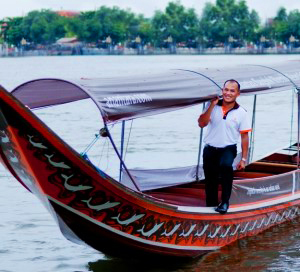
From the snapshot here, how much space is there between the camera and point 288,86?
35.4 ft

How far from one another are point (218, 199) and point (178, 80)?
153cm

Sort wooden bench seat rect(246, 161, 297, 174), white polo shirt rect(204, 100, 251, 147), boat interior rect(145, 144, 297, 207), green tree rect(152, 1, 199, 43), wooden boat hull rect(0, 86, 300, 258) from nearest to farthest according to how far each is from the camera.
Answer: wooden boat hull rect(0, 86, 300, 258)
white polo shirt rect(204, 100, 251, 147)
boat interior rect(145, 144, 297, 207)
wooden bench seat rect(246, 161, 297, 174)
green tree rect(152, 1, 199, 43)

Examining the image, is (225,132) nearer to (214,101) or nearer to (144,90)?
(214,101)

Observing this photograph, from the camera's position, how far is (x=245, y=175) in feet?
39.3

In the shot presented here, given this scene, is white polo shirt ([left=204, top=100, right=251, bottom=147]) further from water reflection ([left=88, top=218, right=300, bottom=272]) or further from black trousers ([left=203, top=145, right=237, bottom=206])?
water reflection ([left=88, top=218, right=300, bottom=272])

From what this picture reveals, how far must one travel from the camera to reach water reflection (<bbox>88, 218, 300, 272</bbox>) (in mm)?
9445

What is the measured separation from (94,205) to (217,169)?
5.68 feet

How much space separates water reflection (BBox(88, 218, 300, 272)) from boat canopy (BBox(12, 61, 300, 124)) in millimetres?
1892

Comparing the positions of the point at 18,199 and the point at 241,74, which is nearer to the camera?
the point at 241,74

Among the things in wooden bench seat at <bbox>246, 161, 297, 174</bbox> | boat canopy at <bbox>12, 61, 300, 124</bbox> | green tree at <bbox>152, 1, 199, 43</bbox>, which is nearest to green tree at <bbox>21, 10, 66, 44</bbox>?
green tree at <bbox>152, 1, 199, 43</bbox>

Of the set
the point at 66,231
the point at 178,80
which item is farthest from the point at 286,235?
the point at 66,231

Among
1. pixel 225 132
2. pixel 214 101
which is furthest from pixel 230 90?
pixel 225 132

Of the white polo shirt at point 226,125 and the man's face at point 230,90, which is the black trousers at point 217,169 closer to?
the white polo shirt at point 226,125

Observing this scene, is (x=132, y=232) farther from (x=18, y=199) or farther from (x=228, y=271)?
(x=18, y=199)
